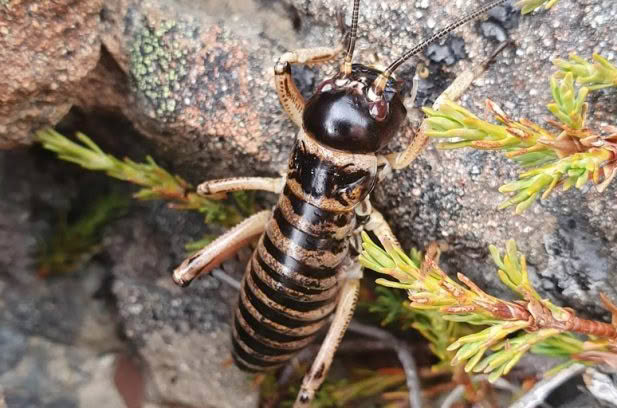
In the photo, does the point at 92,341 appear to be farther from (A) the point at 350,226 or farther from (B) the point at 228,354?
(A) the point at 350,226

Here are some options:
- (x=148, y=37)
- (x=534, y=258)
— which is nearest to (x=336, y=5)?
(x=148, y=37)

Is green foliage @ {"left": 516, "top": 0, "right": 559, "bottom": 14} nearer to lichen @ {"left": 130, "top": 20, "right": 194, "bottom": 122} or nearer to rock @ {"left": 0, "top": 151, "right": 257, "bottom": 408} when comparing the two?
lichen @ {"left": 130, "top": 20, "right": 194, "bottom": 122}

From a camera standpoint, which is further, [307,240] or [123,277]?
[123,277]

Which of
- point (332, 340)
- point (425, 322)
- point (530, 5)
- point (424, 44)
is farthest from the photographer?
point (332, 340)

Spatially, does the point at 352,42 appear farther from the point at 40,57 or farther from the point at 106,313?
the point at 106,313

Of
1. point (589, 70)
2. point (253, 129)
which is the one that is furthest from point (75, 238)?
point (589, 70)

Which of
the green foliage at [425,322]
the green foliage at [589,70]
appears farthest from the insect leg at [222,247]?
the green foliage at [589,70]

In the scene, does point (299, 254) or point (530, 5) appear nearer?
point (530, 5)

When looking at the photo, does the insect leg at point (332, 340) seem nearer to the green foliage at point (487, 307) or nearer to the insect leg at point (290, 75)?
the insect leg at point (290, 75)
